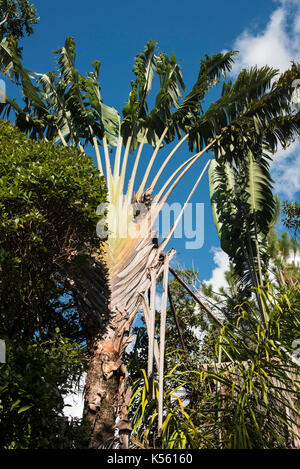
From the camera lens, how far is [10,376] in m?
3.94

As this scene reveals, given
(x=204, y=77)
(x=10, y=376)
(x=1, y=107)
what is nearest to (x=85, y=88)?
(x=1, y=107)

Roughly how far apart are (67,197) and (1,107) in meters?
4.48

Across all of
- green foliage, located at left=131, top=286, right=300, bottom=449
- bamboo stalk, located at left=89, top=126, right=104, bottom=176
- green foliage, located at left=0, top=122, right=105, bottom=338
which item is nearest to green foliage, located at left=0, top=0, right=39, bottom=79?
bamboo stalk, located at left=89, top=126, right=104, bottom=176

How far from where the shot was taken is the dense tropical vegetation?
4.38 metres

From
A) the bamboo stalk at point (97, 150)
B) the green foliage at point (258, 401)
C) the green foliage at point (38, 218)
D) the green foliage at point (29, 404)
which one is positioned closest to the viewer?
the green foliage at point (29, 404)

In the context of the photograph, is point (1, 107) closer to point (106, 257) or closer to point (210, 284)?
point (106, 257)

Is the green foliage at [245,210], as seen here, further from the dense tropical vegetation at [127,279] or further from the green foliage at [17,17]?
the green foliage at [17,17]

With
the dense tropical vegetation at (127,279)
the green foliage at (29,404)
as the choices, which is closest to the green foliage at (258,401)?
the dense tropical vegetation at (127,279)

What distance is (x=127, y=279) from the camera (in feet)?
20.2

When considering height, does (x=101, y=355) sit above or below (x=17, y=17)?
below

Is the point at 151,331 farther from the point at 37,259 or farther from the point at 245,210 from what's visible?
the point at 245,210

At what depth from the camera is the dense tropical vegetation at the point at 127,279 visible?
14.4 feet

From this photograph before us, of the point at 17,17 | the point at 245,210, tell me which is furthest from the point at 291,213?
the point at 17,17

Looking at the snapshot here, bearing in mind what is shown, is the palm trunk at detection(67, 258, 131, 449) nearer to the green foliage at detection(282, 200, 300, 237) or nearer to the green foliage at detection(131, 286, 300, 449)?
the green foliage at detection(131, 286, 300, 449)
